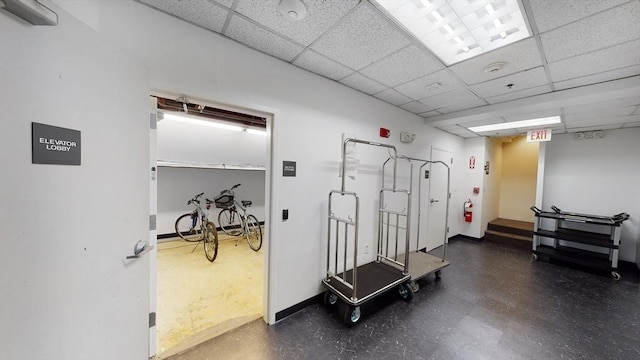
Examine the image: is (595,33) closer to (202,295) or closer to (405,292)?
(405,292)

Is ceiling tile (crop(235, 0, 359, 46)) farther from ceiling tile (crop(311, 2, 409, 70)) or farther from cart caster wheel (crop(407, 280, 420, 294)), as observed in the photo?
cart caster wheel (crop(407, 280, 420, 294))

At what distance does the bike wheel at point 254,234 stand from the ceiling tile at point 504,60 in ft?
13.3

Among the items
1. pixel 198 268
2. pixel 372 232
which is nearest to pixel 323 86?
pixel 372 232

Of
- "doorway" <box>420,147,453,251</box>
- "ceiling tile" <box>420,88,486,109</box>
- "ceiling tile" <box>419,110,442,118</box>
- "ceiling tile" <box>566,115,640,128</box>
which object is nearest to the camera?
"ceiling tile" <box>420,88,486,109</box>

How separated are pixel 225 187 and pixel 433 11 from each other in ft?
16.2

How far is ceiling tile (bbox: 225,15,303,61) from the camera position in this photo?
1.64 m

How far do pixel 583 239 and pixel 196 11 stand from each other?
20.6 feet

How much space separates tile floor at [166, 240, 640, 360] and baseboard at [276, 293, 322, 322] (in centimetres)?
5

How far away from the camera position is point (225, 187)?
201 inches

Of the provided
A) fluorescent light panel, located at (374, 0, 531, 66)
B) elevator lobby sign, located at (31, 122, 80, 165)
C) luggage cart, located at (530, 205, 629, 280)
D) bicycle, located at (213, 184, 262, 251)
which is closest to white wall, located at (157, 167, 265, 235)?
bicycle, located at (213, 184, 262, 251)

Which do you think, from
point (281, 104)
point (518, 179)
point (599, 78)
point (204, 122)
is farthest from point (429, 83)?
point (518, 179)

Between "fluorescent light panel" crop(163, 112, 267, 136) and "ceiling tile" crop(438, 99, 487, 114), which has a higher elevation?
"ceiling tile" crop(438, 99, 487, 114)

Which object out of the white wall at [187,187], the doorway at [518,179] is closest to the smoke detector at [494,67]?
the doorway at [518,179]

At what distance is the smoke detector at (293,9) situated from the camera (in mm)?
1369
